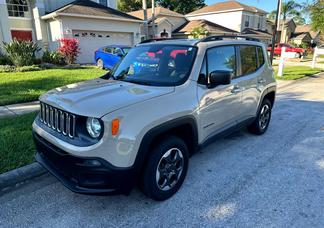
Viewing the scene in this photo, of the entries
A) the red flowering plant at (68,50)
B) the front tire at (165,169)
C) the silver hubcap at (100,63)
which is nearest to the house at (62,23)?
the red flowering plant at (68,50)

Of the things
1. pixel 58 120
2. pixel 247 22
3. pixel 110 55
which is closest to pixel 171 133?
pixel 58 120

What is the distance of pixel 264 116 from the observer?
524cm

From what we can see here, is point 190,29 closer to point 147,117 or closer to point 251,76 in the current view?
point 251,76

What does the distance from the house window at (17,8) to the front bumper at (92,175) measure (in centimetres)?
2093

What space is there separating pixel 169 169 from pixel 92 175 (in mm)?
967

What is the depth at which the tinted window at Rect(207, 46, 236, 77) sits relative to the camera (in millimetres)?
3584

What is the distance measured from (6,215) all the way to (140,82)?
7.10ft

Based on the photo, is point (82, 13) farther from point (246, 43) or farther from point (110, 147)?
point (110, 147)

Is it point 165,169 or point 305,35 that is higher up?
point 305,35

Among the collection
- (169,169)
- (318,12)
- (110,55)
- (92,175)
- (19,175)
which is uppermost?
(318,12)

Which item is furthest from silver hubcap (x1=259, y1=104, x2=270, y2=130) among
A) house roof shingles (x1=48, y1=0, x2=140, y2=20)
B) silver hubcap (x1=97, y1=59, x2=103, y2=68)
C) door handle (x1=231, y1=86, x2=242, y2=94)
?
house roof shingles (x1=48, y1=0, x2=140, y2=20)

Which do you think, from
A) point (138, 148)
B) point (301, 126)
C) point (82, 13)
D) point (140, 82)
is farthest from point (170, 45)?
point (82, 13)

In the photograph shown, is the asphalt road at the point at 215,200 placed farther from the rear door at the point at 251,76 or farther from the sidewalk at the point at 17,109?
the sidewalk at the point at 17,109

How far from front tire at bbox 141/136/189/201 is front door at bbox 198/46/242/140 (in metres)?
0.51
